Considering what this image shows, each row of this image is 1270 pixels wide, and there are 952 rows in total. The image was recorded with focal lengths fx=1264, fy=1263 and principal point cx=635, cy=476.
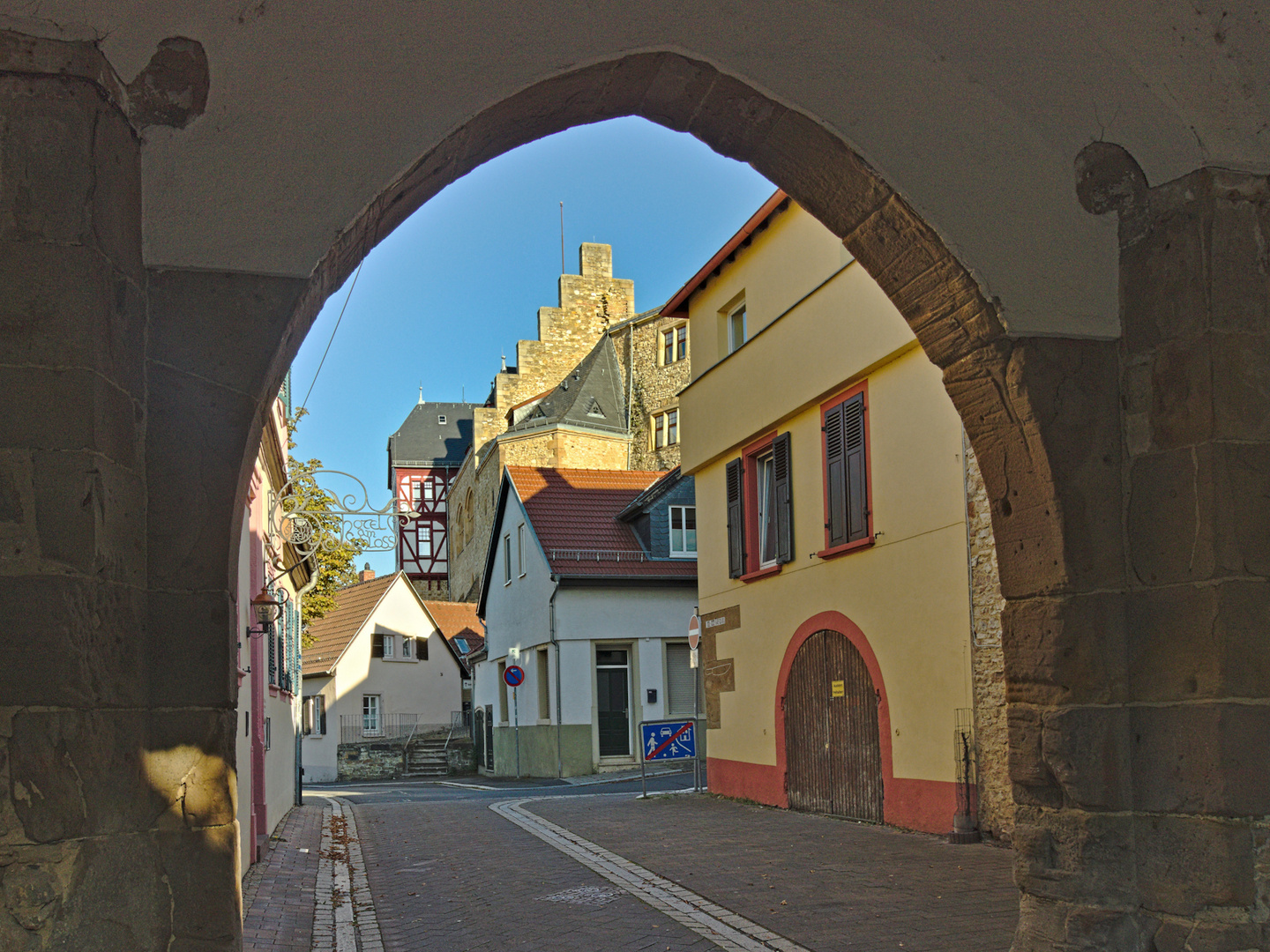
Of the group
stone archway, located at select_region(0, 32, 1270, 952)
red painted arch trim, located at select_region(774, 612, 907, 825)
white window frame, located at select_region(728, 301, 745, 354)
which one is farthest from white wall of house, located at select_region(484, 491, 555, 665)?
stone archway, located at select_region(0, 32, 1270, 952)

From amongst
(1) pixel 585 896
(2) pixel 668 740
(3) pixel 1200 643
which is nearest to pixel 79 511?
(3) pixel 1200 643

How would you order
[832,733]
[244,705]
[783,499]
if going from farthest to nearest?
[783,499]
[832,733]
[244,705]

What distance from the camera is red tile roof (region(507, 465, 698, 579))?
24812 millimetres

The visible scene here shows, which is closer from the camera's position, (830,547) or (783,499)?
(830,547)

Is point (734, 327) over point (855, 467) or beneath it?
over

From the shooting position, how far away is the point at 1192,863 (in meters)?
4.18

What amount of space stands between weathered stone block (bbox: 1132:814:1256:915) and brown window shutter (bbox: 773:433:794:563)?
31.1 ft

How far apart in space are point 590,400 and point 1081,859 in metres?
43.9

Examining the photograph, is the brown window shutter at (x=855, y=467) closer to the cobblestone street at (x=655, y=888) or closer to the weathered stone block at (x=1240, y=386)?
the cobblestone street at (x=655, y=888)

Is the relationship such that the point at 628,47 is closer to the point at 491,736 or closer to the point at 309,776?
the point at 491,736

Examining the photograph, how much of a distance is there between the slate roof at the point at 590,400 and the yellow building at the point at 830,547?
30.1 meters

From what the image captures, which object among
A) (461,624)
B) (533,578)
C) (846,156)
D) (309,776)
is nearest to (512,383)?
(461,624)

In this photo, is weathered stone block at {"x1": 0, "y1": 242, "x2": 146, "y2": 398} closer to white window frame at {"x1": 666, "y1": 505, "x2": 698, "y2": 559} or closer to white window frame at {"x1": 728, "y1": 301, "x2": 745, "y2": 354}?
white window frame at {"x1": 728, "y1": 301, "x2": 745, "y2": 354}

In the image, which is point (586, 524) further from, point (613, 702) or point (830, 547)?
point (830, 547)
